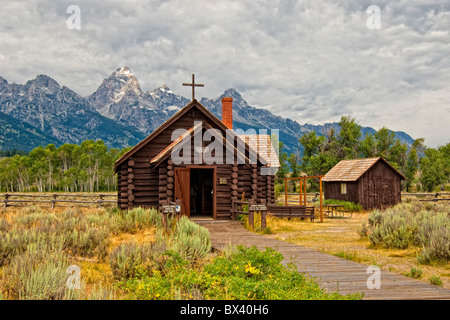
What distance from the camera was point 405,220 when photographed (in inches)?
476

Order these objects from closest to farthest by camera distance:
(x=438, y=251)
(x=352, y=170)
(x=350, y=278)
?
1. (x=350, y=278)
2. (x=438, y=251)
3. (x=352, y=170)

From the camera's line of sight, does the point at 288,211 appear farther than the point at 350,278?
Yes

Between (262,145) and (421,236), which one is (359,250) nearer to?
(421,236)

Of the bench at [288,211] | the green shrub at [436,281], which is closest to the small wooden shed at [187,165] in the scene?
the bench at [288,211]

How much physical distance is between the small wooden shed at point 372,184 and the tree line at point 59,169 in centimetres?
7677

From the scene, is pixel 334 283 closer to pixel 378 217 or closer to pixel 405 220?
pixel 405 220

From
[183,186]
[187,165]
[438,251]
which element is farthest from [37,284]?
[187,165]

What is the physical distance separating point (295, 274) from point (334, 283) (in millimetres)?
936

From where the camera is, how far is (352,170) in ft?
102

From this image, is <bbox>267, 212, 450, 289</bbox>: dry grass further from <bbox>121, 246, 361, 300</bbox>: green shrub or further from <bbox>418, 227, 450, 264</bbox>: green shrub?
<bbox>121, 246, 361, 300</bbox>: green shrub

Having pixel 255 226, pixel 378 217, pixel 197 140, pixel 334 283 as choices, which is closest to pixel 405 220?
pixel 378 217

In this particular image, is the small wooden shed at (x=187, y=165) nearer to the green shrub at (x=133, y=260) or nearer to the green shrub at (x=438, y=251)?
the green shrub at (x=438, y=251)

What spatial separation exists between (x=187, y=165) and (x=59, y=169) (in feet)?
323

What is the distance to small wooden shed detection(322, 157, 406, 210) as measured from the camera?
2962 centimetres
